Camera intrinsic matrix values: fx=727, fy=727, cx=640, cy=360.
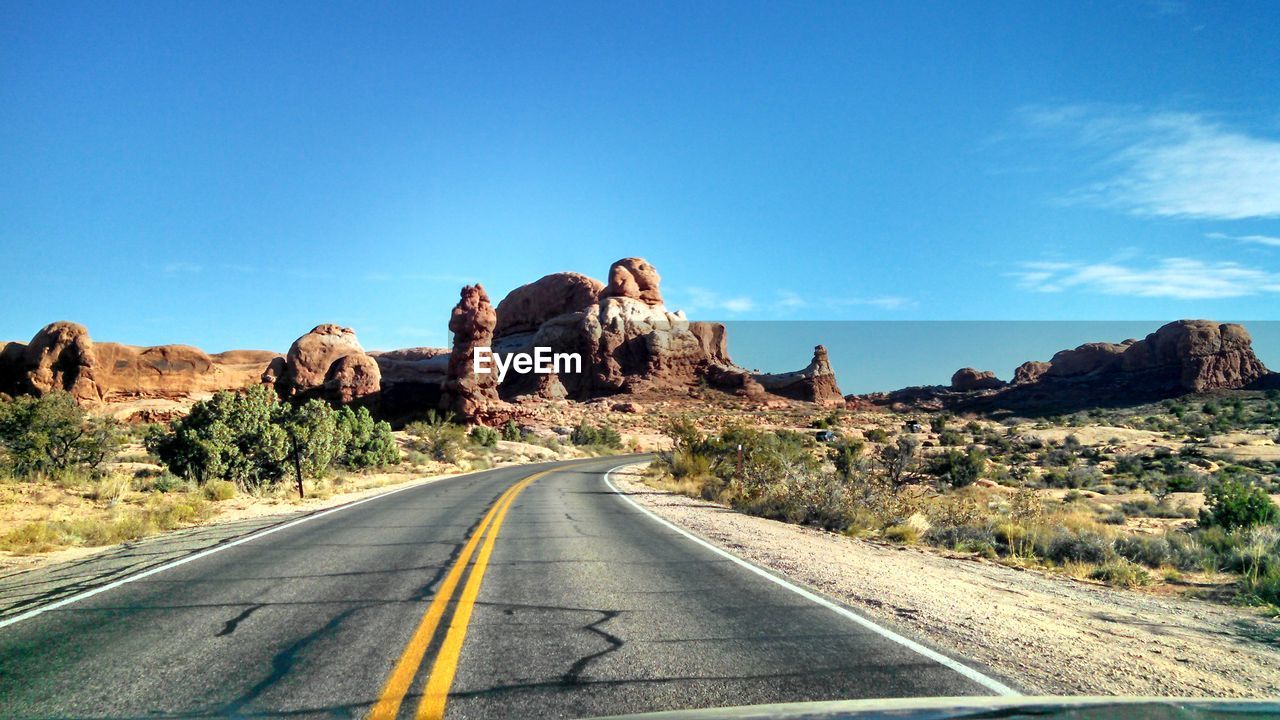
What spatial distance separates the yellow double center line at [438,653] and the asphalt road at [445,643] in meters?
0.02

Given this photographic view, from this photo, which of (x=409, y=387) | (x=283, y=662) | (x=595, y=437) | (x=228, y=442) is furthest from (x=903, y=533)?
(x=409, y=387)

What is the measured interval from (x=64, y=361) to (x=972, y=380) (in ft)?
394

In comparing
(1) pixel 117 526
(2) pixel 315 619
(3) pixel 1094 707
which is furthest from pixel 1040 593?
(1) pixel 117 526

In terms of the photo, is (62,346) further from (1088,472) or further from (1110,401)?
(1110,401)

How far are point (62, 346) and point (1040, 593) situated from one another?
209 feet

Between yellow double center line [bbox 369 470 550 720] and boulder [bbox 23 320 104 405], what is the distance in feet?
183

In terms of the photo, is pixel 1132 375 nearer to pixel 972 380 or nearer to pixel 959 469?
pixel 972 380

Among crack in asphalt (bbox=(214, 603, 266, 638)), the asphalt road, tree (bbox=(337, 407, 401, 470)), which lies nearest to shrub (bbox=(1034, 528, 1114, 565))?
the asphalt road

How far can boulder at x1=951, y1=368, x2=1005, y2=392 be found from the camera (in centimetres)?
11781

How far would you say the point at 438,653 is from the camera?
5230mm

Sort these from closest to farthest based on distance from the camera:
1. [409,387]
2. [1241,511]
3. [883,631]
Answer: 1. [883,631]
2. [1241,511]
3. [409,387]

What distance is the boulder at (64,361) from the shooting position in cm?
5081

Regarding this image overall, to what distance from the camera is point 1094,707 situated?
3.14 m

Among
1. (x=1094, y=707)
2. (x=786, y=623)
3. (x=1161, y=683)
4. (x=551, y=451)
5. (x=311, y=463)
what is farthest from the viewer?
(x=551, y=451)
